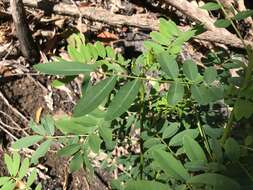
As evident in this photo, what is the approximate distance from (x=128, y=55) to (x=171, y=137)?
1656 mm

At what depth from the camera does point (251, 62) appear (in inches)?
54.2

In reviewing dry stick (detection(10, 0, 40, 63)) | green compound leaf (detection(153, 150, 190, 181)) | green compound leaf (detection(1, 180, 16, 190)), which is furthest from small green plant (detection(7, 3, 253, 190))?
dry stick (detection(10, 0, 40, 63))

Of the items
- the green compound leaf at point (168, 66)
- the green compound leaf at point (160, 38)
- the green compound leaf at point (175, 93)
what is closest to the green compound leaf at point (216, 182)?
the green compound leaf at point (175, 93)

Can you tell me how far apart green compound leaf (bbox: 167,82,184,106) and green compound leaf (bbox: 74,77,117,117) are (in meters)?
0.19

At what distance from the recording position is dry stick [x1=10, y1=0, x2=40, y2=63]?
2.95 meters

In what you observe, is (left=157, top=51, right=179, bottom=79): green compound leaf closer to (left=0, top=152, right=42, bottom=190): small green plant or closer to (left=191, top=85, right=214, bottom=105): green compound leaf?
(left=191, top=85, right=214, bottom=105): green compound leaf

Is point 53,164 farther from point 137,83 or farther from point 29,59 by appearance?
point 137,83

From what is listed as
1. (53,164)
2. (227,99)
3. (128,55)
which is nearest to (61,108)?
(53,164)

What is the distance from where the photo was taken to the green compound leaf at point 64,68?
53.3 inches

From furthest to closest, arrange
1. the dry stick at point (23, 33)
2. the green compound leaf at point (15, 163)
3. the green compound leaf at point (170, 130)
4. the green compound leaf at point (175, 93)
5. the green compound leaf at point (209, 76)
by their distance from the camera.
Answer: the dry stick at point (23, 33) → the green compound leaf at point (15, 163) → the green compound leaf at point (170, 130) → the green compound leaf at point (209, 76) → the green compound leaf at point (175, 93)

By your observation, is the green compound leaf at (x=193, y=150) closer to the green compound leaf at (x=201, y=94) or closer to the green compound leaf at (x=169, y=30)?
the green compound leaf at (x=201, y=94)

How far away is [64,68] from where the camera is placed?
137cm

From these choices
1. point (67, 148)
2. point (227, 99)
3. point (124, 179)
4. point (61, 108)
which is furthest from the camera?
point (61, 108)

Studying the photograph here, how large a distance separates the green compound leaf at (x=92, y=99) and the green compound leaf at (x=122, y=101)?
39 mm
